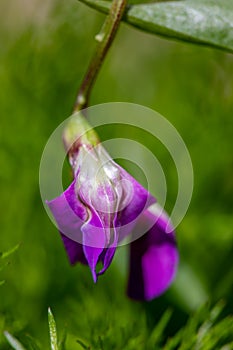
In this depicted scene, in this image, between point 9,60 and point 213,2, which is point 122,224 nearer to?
point 213,2

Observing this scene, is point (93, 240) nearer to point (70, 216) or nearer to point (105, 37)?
point (70, 216)

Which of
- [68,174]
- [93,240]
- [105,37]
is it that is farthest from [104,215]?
[68,174]

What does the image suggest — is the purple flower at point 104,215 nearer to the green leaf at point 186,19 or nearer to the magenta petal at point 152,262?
the magenta petal at point 152,262

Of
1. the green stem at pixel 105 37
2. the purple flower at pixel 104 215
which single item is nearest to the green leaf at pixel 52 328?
the purple flower at pixel 104 215

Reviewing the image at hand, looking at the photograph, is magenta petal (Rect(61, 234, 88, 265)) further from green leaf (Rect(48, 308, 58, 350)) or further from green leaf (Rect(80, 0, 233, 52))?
green leaf (Rect(80, 0, 233, 52))

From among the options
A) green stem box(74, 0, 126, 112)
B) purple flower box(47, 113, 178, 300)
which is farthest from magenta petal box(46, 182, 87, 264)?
green stem box(74, 0, 126, 112)

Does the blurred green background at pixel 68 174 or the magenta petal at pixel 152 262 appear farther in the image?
the blurred green background at pixel 68 174

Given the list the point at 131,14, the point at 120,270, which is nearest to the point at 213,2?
the point at 131,14
